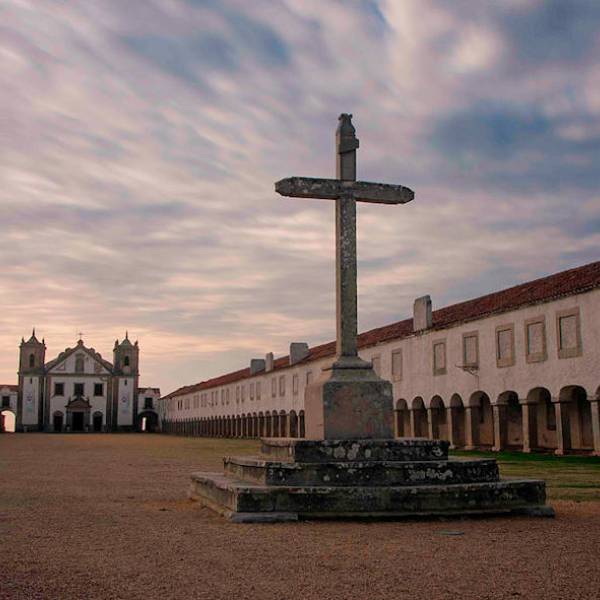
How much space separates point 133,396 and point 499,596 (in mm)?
83406

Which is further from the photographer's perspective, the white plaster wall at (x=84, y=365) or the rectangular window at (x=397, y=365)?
the white plaster wall at (x=84, y=365)

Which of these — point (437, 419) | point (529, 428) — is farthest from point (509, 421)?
point (437, 419)

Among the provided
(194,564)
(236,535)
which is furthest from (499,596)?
(236,535)

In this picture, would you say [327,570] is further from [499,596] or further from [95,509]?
[95,509]

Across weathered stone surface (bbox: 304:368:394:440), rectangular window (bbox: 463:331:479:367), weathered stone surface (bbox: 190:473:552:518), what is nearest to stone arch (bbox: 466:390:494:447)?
rectangular window (bbox: 463:331:479:367)

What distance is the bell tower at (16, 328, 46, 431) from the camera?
3118 inches

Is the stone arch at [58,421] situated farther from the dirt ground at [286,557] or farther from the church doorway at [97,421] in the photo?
the dirt ground at [286,557]

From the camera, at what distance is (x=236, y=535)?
6.60m

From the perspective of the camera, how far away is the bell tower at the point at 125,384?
275 feet

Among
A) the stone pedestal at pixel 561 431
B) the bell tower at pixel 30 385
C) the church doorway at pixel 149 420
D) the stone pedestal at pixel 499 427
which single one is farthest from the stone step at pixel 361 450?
the church doorway at pixel 149 420

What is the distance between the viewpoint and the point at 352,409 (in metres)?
8.69

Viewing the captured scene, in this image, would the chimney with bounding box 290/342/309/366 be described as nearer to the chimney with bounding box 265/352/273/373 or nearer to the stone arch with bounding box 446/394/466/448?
the chimney with bounding box 265/352/273/373

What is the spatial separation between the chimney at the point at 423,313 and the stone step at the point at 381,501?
24.1 meters

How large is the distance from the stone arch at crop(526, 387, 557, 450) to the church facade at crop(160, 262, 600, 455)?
39 millimetres
